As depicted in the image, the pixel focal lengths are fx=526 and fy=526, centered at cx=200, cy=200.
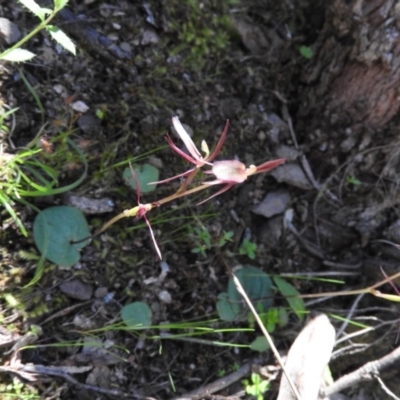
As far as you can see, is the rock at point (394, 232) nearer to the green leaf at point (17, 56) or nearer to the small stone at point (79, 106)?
the small stone at point (79, 106)

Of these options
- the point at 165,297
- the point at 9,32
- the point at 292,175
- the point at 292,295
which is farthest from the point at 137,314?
the point at 9,32

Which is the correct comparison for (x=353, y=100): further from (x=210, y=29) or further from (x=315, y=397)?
(x=315, y=397)

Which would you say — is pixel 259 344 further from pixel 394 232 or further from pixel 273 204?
pixel 394 232

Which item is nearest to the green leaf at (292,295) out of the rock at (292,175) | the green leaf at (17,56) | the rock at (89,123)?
the rock at (292,175)

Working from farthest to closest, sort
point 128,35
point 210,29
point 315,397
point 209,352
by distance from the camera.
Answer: point 210,29 → point 128,35 → point 209,352 → point 315,397

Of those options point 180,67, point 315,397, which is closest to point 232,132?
point 180,67

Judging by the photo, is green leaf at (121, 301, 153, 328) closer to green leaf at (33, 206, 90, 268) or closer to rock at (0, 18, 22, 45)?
green leaf at (33, 206, 90, 268)
